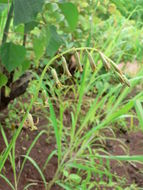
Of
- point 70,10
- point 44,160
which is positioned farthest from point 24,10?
point 44,160

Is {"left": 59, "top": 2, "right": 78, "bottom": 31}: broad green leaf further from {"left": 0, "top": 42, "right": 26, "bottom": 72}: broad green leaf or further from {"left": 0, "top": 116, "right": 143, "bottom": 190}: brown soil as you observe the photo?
{"left": 0, "top": 116, "right": 143, "bottom": 190}: brown soil

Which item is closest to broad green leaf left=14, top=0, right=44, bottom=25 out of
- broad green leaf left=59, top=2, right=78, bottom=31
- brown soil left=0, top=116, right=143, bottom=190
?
broad green leaf left=59, top=2, right=78, bottom=31

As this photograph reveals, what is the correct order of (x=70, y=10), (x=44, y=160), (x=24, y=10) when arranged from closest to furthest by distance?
(x=24, y=10) < (x=70, y=10) < (x=44, y=160)

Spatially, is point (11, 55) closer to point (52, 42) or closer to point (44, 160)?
point (52, 42)

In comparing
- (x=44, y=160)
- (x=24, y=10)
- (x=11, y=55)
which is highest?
(x=24, y=10)

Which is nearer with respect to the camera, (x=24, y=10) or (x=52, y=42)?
(x=24, y=10)

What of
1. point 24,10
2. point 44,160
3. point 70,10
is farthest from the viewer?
point 44,160

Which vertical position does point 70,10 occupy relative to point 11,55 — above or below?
above
